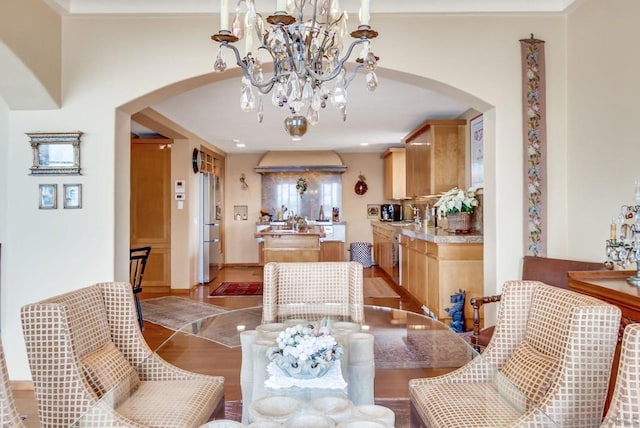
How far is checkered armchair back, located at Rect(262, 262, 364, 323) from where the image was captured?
2.77m

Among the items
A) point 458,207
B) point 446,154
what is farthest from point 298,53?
point 446,154

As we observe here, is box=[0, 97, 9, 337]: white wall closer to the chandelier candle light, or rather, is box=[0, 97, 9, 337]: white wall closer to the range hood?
the chandelier candle light

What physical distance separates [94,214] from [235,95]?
233cm

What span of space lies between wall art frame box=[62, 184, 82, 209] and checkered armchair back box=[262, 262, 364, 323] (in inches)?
60.5

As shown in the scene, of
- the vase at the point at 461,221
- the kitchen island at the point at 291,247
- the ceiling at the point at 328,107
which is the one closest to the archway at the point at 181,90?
the ceiling at the point at 328,107

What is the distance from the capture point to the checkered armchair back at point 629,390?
1175 millimetres

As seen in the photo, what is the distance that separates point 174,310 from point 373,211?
5.42 m

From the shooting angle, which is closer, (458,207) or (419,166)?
(458,207)

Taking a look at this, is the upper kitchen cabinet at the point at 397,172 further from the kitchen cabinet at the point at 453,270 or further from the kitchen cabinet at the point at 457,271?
the kitchen cabinet at the point at 457,271

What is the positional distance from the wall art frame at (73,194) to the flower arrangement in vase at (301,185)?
22.4 ft

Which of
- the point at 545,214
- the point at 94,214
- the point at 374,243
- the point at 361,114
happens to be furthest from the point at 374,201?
the point at 94,214

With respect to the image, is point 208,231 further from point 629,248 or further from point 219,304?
point 629,248

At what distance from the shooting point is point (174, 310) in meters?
5.55

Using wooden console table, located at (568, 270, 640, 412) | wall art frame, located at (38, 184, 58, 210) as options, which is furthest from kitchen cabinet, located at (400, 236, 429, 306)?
wall art frame, located at (38, 184, 58, 210)
